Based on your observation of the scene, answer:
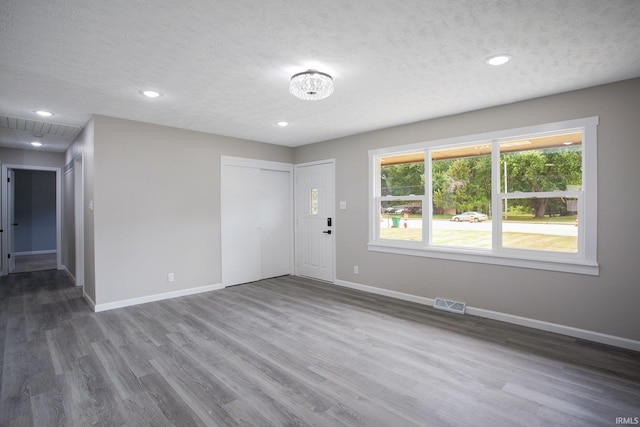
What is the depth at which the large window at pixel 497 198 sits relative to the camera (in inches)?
126

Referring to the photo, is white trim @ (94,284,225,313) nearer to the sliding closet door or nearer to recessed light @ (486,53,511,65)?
the sliding closet door

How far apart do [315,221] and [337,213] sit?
0.58m

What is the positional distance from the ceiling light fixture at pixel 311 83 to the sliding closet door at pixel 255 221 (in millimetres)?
2742

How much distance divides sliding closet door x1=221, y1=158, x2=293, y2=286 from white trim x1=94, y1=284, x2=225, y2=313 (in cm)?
31

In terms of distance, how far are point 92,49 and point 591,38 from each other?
11.8ft

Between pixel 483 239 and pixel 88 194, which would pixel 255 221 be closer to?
pixel 88 194

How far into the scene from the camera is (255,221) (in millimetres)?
5621

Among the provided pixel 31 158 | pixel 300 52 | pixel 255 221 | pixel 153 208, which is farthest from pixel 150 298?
pixel 31 158

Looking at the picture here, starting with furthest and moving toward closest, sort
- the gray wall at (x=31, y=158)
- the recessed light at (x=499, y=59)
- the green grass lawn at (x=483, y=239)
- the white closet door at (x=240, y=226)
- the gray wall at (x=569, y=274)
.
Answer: the gray wall at (x=31, y=158) → the white closet door at (x=240, y=226) → the green grass lawn at (x=483, y=239) → the gray wall at (x=569, y=274) → the recessed light at (x=499, y=59)

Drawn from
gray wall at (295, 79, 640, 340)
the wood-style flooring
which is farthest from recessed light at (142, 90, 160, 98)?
gray wall at (295, 79, 640, 340)

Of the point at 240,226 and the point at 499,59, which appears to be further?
the point at 240,226

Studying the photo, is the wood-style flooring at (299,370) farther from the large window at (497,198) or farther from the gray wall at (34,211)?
the gray wall at (34,211)

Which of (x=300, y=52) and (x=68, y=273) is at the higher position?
(x=300, y=52)
